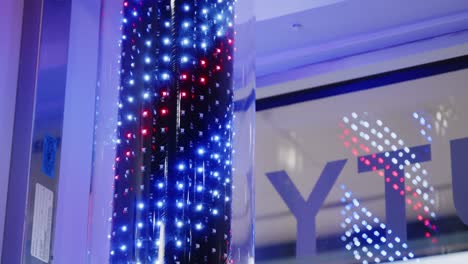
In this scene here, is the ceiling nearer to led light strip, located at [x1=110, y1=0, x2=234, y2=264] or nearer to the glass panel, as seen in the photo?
the glass panel

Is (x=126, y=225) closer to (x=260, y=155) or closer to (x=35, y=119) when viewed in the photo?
(x=35, y=119)

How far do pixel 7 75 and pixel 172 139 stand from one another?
0.43 m

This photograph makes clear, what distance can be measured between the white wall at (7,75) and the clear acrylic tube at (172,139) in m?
0.20

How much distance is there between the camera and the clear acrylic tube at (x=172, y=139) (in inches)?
62.0

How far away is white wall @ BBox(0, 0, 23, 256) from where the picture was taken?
5.37ft

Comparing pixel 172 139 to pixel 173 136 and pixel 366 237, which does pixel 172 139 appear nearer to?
pixel 173 136

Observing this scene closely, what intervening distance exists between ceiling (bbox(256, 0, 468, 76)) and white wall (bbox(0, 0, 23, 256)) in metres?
2.28

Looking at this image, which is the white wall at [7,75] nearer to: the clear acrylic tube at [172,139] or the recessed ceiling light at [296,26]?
the clear acrylic tube at [172,139]

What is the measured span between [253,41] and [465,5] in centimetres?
251

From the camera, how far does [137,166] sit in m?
1.61

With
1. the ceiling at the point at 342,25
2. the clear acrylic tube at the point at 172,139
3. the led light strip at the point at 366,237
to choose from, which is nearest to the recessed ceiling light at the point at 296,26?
the ceiling at the point at 342,25

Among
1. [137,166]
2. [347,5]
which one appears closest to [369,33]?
[347,5]

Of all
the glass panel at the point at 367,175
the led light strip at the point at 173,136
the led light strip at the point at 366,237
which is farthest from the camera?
the led light strip at the point at 366,237

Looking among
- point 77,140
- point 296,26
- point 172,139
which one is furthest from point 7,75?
point 296,26
